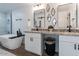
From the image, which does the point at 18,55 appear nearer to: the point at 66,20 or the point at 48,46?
the point at 48,46

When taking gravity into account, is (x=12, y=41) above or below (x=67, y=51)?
above

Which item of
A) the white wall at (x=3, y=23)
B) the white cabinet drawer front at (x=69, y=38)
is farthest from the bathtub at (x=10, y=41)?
the white cabinet drawer front at (x=69, y=38)

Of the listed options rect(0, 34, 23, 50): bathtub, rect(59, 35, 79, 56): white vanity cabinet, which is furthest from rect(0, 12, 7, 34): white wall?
rect(59, 35, 79, 56): white vanity cabinet

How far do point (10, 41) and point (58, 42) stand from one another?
0.79m

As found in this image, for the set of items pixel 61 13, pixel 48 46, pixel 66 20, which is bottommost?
pixel 48 46

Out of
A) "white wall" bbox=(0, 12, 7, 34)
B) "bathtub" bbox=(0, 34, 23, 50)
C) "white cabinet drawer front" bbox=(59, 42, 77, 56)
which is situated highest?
"white wall" bbox=(0, 12, 7, 34)

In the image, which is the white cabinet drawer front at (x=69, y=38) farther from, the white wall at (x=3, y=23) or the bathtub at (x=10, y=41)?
the white wall at (x=3, y=23)

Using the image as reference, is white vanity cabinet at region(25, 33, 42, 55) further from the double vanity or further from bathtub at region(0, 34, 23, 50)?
bathtub at region(0, 34, 23, 50)

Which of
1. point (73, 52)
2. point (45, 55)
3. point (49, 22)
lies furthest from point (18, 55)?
point (73, 52)

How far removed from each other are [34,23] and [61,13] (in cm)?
53

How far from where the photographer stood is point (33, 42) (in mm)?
2016

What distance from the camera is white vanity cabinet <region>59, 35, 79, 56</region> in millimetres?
1829

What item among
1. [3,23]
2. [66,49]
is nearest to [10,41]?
[3,23]

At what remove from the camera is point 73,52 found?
185 centimetres
